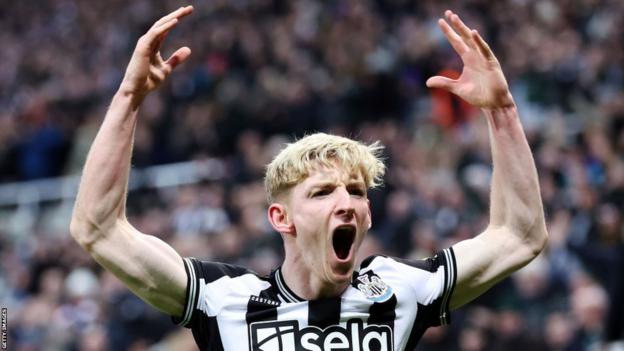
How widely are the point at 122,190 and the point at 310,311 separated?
0.82 m

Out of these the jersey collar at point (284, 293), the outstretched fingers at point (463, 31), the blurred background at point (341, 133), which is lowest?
the blurred background at point (341, 133)

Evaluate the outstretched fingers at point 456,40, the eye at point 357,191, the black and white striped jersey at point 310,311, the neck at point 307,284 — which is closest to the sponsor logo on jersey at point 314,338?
the black and white striped jersey at point 310,311

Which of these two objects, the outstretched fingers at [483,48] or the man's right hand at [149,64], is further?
the outstretched fingers at [483,48]

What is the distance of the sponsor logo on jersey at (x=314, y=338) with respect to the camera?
13.8ft

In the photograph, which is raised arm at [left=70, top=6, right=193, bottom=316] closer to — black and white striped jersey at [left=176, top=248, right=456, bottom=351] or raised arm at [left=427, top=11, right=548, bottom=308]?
black and white striped jersey at [left=176, top=248, right=456, bottom=351]

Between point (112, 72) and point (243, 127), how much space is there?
4.04 meters

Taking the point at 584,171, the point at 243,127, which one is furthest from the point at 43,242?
the point at 584,171

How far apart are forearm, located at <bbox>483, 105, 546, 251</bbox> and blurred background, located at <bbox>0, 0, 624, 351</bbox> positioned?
12.0 ft

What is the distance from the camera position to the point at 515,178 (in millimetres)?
4332

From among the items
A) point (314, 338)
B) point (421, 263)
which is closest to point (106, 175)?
point (314, 338)

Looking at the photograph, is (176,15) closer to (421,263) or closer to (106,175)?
(106,175)

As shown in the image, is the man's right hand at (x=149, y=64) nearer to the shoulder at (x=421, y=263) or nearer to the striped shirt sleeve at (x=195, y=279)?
the striped shirt sleeve at (x=195, y=279)

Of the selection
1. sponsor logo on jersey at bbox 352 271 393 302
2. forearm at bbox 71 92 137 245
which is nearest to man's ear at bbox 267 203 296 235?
sponsor logo on jersey at bbox 352 271 393 302

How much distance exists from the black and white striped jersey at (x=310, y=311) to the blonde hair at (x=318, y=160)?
14.6 inches
